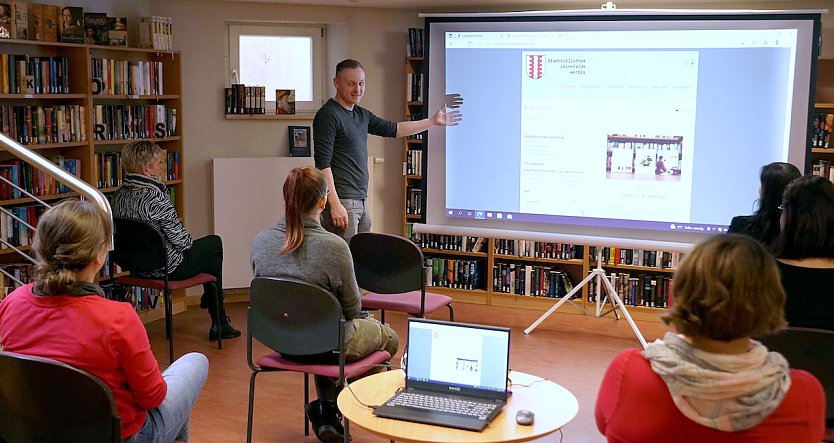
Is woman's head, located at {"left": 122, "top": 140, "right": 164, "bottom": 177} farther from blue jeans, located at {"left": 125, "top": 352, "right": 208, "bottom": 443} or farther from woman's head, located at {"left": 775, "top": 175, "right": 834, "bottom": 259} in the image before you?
woman's head, located at {"left": 775, "top": 175, "right": 834, "bottom": 259}

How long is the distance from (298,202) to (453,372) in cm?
107

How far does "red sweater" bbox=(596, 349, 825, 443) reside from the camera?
1.77 m

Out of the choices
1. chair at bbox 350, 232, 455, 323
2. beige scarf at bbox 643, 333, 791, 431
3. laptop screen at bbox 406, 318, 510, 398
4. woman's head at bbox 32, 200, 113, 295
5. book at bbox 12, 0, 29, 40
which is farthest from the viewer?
book at bbox 12, 0, 29, 40

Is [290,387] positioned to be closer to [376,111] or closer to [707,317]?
[376,111]

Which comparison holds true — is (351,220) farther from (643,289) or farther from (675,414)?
(675,414)

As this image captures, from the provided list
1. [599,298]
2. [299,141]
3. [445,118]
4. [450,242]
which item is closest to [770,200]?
[445,118]

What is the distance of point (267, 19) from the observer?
6.16 meters

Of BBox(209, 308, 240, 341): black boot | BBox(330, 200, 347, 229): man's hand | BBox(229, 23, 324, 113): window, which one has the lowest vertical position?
BBox(209, 308, 240, 341): black boot

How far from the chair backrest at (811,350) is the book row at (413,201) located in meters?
3.94

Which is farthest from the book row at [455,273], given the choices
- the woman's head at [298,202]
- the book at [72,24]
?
the woman's head at [298,202]

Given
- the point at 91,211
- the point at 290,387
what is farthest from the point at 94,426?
the point at 290,387

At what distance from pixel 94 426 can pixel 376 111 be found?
4353 mm

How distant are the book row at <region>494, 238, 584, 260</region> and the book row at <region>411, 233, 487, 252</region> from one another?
144 mm

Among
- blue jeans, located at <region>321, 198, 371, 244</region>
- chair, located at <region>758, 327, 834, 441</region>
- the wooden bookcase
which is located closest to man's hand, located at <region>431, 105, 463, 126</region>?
blue jeans, located at <region>321, 198, 371, 244</region>
